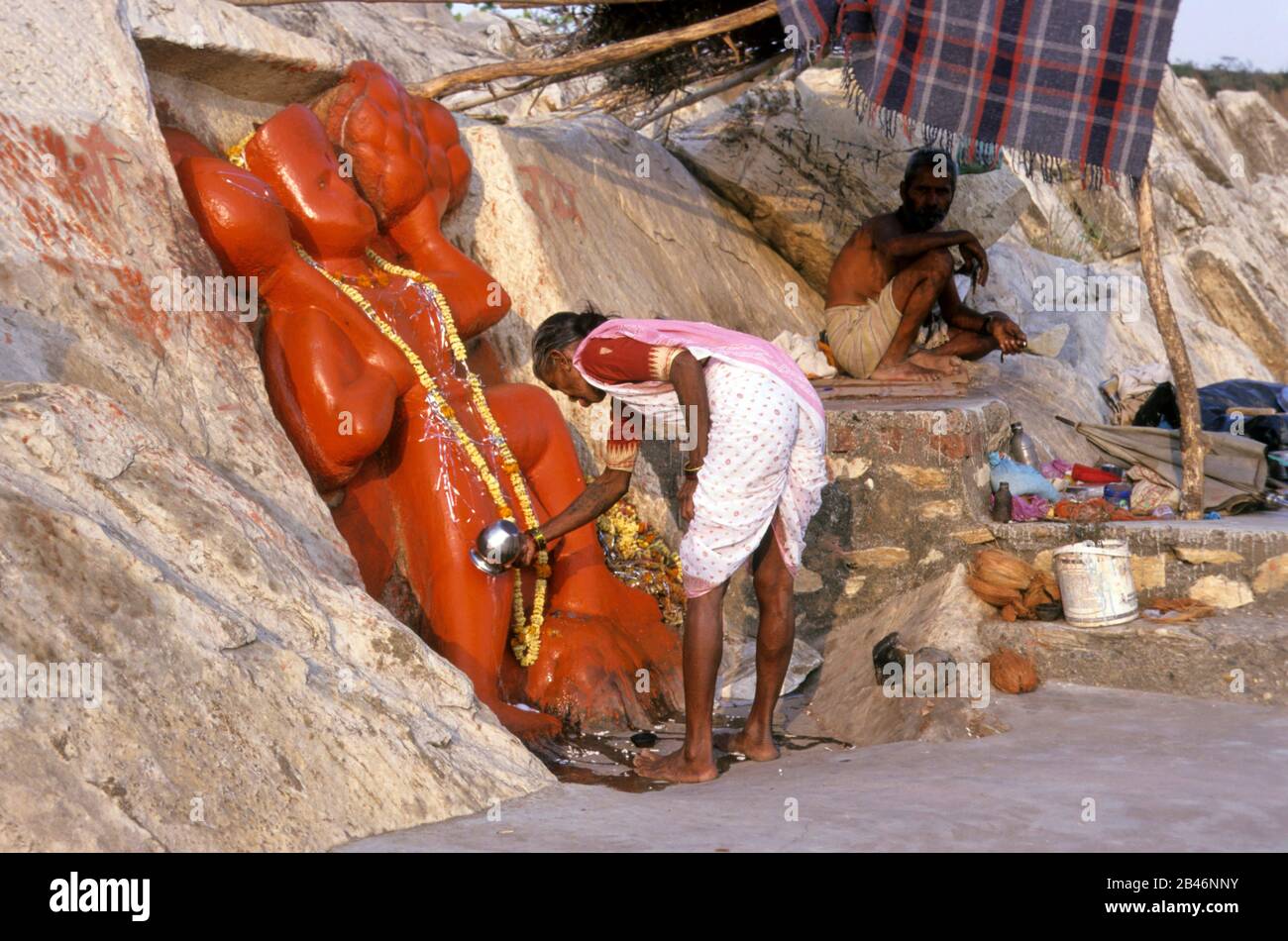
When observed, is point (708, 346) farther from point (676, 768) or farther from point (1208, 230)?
point (1208, 230)

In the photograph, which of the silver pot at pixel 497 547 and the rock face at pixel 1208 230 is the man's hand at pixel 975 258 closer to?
the silver pot at pixel 497 547

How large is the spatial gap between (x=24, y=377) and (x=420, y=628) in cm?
149

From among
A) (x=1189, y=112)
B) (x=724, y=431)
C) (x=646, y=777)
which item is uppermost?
(x=1189, y=112)

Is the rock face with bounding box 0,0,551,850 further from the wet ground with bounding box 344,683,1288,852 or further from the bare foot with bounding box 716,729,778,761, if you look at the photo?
the bare foot with bounding box 716,729,778,761

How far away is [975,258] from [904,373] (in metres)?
0.69

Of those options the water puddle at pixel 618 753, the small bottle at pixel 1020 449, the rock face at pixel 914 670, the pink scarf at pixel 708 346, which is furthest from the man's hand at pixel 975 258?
the pink scarf at pixel 708 346

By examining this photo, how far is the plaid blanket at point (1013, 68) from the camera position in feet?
17.2

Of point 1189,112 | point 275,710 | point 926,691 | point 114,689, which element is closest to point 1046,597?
point 926,691

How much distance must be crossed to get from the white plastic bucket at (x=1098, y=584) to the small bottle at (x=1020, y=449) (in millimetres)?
1155

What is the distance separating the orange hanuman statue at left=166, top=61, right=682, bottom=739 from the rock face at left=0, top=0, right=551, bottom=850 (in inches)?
9.8

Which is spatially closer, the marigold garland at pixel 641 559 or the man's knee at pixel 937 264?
the marigold garland at pixel 641 559

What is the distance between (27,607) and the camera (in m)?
2.76

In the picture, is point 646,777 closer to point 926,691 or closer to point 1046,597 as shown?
point 926,691

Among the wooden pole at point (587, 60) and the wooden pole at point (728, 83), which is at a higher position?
the wooden pole at point (728, 83)
